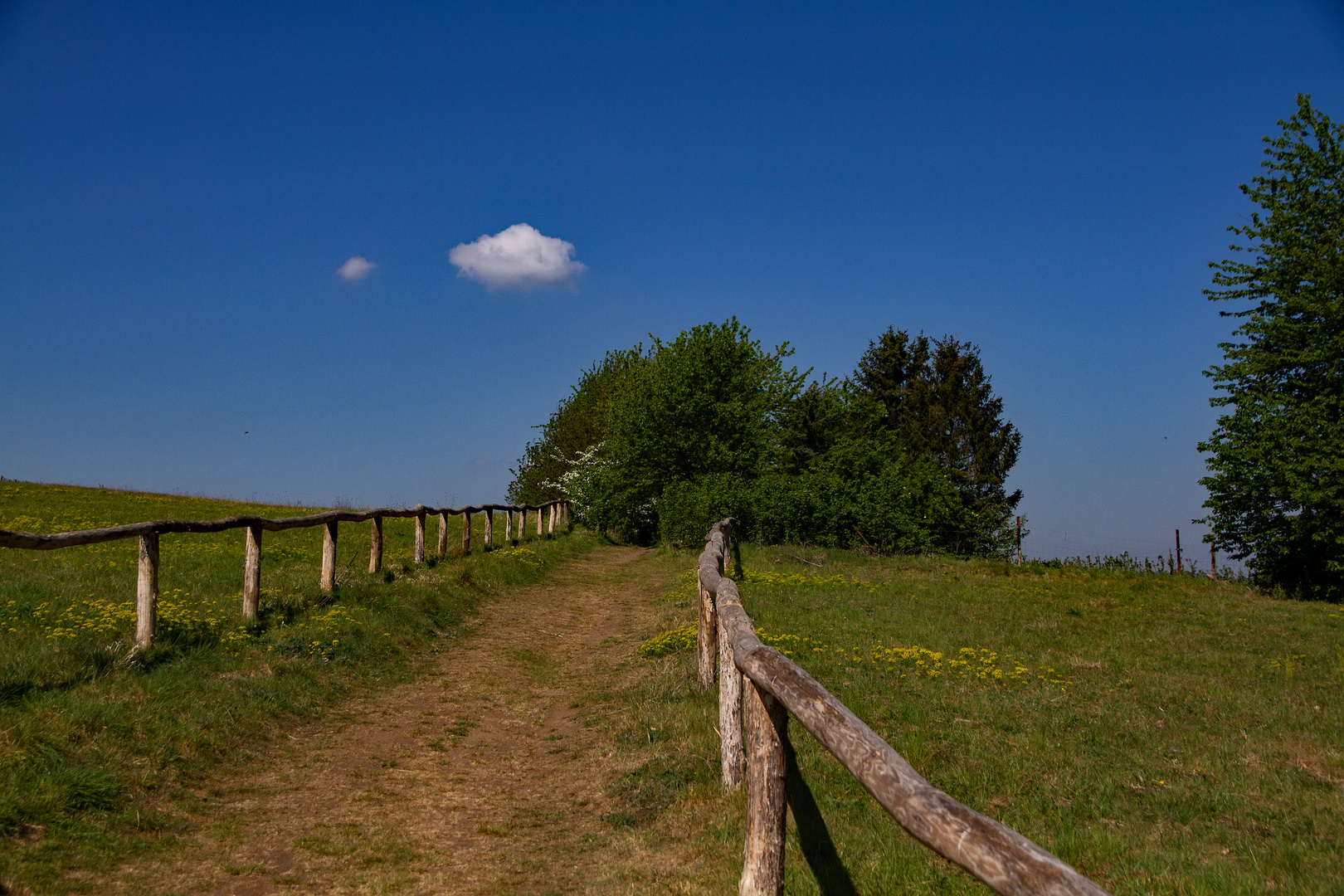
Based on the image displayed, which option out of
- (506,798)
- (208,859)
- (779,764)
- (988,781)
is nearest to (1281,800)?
(988,781)

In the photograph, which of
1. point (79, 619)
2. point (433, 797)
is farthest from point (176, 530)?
point (433, 797)

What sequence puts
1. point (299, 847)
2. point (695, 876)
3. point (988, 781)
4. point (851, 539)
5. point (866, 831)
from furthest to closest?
point (851, 539)
point (988, 781)
point (299, 847)
point (866, 831)
point (695, 876)

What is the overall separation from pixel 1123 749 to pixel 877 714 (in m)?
2.12

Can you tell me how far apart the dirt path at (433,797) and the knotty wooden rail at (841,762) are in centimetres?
140

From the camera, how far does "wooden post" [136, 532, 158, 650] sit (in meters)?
8.47

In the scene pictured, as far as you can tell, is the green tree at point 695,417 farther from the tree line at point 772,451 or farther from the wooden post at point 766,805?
the wooden post at point 766,805

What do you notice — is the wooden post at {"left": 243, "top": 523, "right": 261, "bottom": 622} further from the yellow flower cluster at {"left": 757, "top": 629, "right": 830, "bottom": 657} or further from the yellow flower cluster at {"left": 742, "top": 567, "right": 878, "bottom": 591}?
the yellow flower cluster at {"left": 742, "top": 567, "right": 878, "bottom": 591}

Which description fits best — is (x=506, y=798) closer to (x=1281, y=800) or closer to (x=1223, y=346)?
(x=1281, y=800)

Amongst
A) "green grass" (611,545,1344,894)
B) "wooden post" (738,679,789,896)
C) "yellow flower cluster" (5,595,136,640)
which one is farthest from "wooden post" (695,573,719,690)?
"yellow flower cluster" (5,595,136,640)

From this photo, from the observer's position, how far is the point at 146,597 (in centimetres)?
852

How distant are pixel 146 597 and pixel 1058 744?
9.08m

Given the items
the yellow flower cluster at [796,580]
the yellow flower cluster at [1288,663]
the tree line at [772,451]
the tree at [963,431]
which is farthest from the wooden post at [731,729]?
the tree at [963,431]

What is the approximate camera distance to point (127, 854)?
5.25 metres

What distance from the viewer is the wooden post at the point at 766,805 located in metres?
4.16
